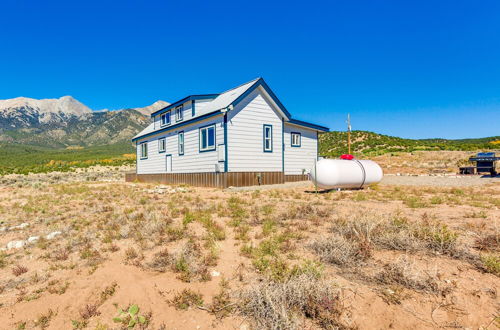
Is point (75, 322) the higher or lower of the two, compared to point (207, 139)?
lower

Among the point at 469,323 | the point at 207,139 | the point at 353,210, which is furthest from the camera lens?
the point at 207,139

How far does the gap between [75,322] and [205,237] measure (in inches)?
110

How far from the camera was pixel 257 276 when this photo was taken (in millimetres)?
4207

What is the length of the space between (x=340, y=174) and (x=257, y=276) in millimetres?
9343

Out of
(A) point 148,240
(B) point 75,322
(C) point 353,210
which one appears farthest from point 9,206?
(C) point 353,210

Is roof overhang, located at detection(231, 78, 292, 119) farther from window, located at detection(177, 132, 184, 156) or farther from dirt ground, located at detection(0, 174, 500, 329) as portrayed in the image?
dirt ground, located at detection(0, 174, 500, 329)

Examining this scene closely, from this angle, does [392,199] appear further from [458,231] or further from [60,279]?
[60,279]

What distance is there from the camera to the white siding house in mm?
17562

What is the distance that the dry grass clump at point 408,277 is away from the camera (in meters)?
3.61

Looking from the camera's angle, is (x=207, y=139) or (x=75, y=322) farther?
(x=207, y=139)

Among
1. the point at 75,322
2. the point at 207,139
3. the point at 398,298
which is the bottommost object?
the point at 75,322

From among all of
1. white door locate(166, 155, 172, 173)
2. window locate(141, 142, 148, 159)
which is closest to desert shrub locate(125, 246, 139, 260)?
white door locate(166, 155, 172, 173)

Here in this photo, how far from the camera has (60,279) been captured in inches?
178

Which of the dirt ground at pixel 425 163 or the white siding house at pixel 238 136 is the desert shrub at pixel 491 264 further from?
the dirt ground at pixel 425 163
